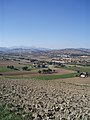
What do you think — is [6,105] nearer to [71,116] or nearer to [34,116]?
[34,116]

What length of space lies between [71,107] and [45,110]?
244 centimetres

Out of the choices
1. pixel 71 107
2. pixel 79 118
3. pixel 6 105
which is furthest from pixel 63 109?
pixel 6 105

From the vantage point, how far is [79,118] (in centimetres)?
1334

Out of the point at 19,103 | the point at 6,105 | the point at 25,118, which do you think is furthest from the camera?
the point at 19,103

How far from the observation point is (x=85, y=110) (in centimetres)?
1545

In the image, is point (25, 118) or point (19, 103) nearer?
point (25, 118)

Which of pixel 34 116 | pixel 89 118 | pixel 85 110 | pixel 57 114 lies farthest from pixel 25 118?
pixel 85 110

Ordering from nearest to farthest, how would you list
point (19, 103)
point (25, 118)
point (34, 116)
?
point (25, 118), point (34, 116), point (19, 103)

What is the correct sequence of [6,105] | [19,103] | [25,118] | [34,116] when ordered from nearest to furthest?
[25,118] → [34,116] → [6,105] → [19,103]

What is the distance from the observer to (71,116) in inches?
541

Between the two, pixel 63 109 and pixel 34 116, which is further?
pixel 63 109

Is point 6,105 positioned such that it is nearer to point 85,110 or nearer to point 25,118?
point 25,118

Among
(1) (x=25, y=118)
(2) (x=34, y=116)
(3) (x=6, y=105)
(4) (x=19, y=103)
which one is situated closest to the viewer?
(1) (x=25, y=118)

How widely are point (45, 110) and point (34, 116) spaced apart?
1.77m
